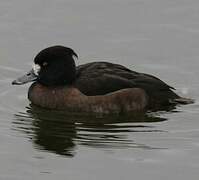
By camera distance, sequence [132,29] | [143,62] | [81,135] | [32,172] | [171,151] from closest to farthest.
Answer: [32,172] → [171,151] → [81,135] → [143,62] → [132,29]

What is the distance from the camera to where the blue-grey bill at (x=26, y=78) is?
11984 millimetres

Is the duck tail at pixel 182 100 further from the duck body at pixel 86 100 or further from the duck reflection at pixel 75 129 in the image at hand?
the duck reflection at pixel 75 129

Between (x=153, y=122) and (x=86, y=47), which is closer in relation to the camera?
(x=153, y=122)

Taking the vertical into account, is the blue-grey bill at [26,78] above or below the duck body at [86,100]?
above

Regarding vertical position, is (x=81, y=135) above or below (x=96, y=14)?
below

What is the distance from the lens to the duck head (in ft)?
39.3

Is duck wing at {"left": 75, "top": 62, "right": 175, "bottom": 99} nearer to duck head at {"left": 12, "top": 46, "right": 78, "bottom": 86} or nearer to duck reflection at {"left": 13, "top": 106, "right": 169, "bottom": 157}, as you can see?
duck head at {"left": 12, "top": 46, "right": 78, "bottom": 86}

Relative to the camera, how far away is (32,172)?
9.34 metres

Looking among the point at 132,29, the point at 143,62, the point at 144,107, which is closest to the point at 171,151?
the point at 144,107

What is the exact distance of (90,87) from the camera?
1180 centimetres

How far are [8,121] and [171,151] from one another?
7.51 ft

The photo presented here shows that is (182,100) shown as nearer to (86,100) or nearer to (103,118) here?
(103,118)

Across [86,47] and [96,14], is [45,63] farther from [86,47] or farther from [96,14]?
[96,14]

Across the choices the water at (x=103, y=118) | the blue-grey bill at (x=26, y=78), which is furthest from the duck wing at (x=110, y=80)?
the blue-grey bill at (x=26, y=78)
